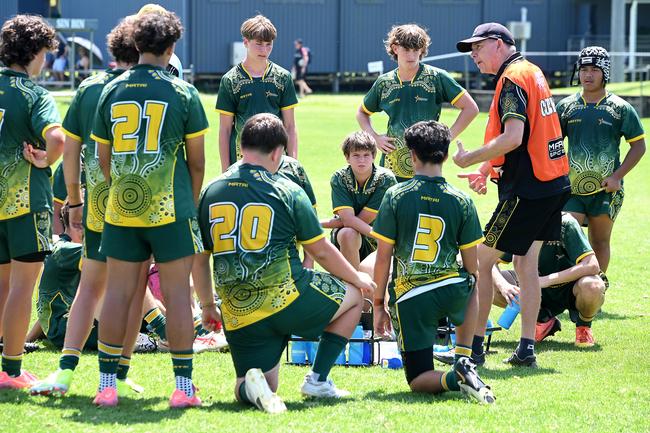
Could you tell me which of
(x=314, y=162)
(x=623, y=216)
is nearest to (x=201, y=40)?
(x=314, y=162)

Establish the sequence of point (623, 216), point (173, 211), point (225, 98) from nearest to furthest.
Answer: point (173, 211), point (225, 98), point (623, 216)

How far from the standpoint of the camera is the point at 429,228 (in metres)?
5.90

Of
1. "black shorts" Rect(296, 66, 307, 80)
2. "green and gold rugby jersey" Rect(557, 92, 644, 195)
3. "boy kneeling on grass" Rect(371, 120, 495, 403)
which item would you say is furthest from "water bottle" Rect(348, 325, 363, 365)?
"black shorts" Rect(296, 66, 307, 80)

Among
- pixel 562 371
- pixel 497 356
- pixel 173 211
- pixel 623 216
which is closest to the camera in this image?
pixel 173 211

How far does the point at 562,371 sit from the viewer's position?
6.80 meters

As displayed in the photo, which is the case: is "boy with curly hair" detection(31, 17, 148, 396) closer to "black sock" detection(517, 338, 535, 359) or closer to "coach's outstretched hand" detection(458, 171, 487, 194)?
"coach's outstretched hand" detection(458, 171, 487, 194)

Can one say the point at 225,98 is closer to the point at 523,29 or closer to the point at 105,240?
the point at 105,240

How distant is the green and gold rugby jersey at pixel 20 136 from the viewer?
→ 5.90 meters

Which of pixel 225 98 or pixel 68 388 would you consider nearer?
pixel 68 388

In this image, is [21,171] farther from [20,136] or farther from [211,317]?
[211,317]

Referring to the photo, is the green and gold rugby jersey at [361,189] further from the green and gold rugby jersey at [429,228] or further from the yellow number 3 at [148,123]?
the yellow number 3 at [148,123]

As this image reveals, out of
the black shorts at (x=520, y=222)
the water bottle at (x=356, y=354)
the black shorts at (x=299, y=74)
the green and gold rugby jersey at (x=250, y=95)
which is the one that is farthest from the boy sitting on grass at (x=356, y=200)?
the black shorts at (x=299, y=74)

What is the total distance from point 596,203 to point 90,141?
188 inches

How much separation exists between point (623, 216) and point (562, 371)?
25.3ft
